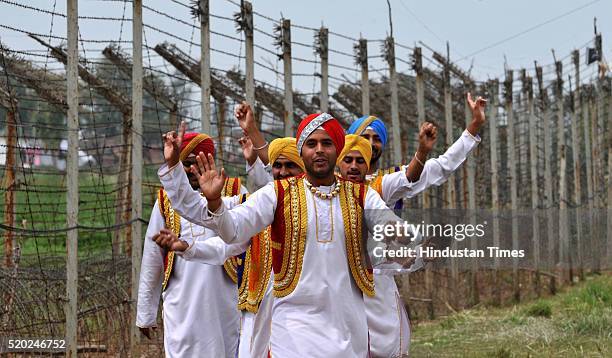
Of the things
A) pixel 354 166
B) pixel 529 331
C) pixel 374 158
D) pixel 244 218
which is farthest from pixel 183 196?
pixel 529 331

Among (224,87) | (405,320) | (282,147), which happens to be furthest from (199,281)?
(224,87)

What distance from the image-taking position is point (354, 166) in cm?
639

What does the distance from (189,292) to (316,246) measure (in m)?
1.74

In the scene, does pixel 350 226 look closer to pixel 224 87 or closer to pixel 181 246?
pixel 181 246

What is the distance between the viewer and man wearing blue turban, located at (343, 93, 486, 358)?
6281 millimetres

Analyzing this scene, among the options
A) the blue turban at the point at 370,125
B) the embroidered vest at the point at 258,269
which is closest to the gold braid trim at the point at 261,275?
the embroidered vest at the point at 258,269

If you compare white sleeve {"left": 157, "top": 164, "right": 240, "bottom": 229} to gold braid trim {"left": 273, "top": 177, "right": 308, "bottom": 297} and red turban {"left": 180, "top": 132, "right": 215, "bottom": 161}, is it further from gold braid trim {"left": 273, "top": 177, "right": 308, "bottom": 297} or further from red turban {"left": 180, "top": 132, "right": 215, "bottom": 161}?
red turban {"left": 180, "top": 132, "right": 215, "bottom": 161}

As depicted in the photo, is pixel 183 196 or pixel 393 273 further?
pixel 393 273

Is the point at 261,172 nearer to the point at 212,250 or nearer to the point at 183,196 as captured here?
the point at 212,250

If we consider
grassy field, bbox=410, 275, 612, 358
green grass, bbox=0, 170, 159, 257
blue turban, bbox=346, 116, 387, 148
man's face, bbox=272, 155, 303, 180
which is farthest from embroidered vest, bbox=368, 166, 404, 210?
grassy field, bbox=410, 275, 612, 358

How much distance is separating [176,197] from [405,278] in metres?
8.34

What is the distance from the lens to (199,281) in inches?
250

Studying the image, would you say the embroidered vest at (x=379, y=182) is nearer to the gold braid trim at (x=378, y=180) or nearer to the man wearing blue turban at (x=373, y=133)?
the gold braid trim at (x=378, y=180)

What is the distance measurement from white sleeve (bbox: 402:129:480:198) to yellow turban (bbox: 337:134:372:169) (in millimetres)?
337
